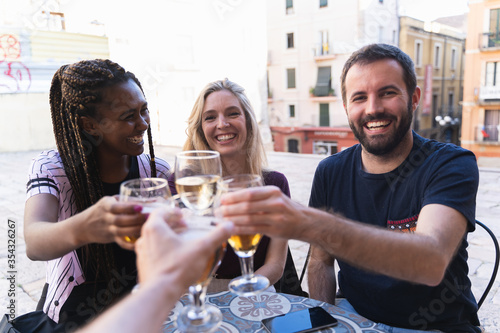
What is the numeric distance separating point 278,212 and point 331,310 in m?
0.66

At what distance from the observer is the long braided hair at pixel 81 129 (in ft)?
5.64

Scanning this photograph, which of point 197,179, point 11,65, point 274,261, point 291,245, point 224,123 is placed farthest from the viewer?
point 11,65

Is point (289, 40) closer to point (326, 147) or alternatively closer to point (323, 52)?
point (323, 52)

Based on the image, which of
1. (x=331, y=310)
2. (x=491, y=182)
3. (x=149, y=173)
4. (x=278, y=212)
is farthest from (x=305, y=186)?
(x=278, y=212)

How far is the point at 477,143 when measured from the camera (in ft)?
66.1

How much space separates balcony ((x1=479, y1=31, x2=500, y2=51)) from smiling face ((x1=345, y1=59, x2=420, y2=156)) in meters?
21.1

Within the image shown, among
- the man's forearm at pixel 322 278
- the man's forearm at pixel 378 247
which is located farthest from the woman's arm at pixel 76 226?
the man's forearm at pixel 322 278

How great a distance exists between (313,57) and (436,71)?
858 centimetres

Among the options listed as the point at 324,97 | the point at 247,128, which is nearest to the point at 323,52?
the point at 324,97

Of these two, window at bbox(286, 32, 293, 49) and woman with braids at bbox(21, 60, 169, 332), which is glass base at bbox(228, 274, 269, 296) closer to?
woman with braids at bbox(21, 60, 169, 332)

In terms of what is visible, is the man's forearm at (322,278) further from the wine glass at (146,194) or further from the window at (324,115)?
the window at (324,115)

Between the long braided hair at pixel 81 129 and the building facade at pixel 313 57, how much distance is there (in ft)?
69.1

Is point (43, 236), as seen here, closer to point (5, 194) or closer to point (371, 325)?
point (371, 325)

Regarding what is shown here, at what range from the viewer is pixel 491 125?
19859 millimetres
